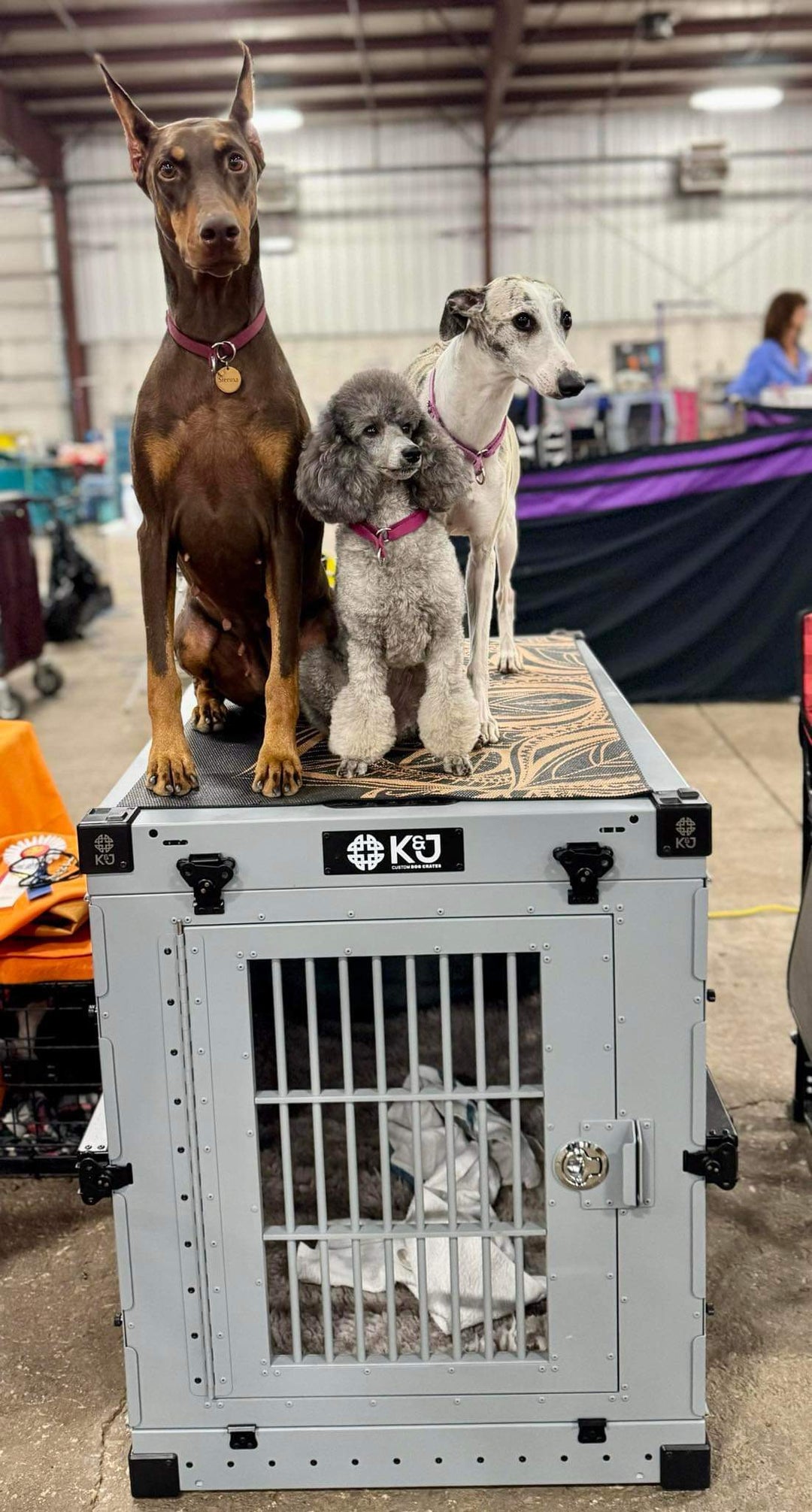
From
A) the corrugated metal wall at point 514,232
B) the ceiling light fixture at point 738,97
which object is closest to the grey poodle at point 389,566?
the ceiling light fixture at point 738,97

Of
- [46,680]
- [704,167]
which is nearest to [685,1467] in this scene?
[46,680]

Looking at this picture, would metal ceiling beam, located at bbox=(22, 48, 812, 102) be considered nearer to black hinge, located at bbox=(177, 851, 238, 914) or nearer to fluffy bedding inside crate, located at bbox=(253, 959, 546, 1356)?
fluffy bedding inside crate, located at bbox=(253, 959, 546, 1356)

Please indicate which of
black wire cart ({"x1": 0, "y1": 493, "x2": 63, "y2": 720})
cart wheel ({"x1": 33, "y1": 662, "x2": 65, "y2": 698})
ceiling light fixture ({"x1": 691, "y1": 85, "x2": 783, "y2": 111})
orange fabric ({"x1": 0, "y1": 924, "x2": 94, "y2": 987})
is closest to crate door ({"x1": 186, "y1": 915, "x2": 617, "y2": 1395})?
orange fabric ({"x1": 0, "y1": 924, "x2": 94, "y2": 987})

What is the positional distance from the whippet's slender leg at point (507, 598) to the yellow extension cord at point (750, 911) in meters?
1.27

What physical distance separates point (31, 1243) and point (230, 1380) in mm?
713

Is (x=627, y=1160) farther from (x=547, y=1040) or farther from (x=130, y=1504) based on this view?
(x=130, y=1504)

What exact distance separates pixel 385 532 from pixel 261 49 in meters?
11.0

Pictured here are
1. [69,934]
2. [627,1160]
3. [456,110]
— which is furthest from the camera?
[456,110]

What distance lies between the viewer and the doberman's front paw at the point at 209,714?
187 centimetres

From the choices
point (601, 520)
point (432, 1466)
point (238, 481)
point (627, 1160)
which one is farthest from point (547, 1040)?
point (601, 520)

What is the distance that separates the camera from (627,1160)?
1434mm

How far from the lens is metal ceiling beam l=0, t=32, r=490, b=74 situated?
10.8 meters

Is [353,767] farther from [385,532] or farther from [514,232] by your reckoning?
[514,232]

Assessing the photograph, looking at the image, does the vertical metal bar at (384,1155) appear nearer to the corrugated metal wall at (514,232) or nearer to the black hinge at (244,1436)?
the black hinge at (244,1436)
